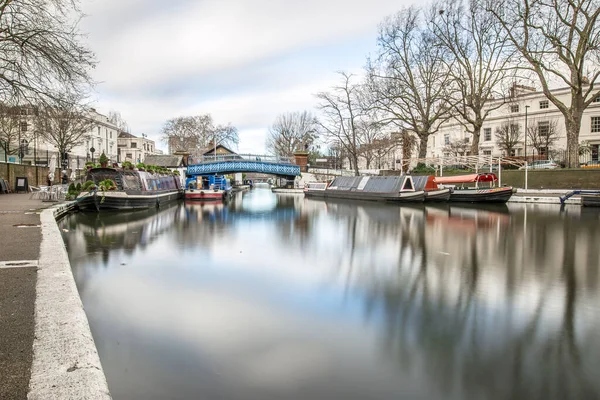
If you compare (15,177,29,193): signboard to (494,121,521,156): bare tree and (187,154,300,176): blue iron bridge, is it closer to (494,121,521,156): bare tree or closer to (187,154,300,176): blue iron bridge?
(187,154,300,176): blue iron bridge

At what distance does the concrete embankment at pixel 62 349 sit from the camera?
2746 mm

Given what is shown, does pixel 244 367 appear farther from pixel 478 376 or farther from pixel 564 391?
pixel 564 391

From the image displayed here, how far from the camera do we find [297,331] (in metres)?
4.76

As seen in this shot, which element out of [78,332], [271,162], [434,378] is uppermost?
[271,162]

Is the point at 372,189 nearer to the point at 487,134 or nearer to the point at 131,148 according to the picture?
the point at 487,134

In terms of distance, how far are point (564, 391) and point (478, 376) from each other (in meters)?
0.63

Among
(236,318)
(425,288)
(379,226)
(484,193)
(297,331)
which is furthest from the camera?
(484,193)

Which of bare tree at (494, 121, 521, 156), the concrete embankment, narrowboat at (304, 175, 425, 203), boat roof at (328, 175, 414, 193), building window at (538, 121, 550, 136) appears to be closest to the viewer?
the concrete embankment

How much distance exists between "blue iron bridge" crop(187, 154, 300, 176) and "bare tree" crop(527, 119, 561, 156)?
2717 cm


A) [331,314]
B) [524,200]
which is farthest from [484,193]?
[331,314]

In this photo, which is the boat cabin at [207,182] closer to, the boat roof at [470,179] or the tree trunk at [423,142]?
the tree trunk at [423,142]

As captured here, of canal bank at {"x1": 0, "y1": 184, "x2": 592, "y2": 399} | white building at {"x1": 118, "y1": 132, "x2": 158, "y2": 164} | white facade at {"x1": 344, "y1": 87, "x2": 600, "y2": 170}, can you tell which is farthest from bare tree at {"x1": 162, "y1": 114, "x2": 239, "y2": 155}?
canal bank at {"x1": 0, "y1": 184, "x2": 592, "y2": 399}

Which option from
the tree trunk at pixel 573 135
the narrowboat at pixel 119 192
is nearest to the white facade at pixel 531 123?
the tree trunk at pixel 573 135

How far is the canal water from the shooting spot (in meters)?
3.59
